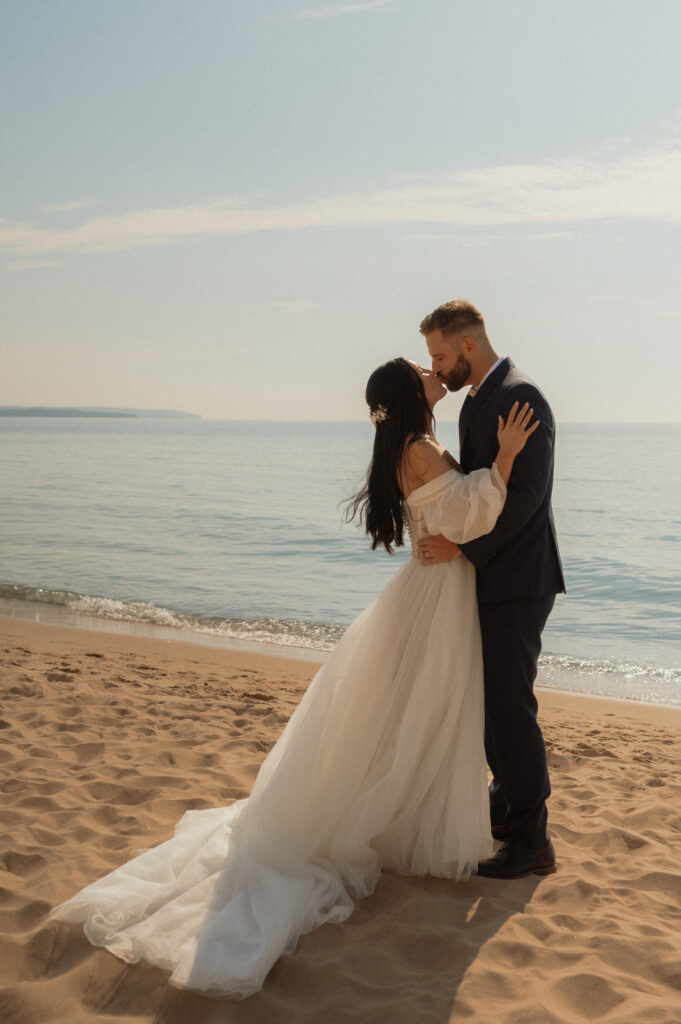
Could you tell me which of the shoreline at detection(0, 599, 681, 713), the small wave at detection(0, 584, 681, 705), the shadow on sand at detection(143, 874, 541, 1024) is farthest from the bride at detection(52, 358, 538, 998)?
the small wave at detection(0, 584, 681, 705)

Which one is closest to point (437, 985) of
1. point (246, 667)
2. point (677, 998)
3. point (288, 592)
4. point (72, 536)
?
point (677, 998)

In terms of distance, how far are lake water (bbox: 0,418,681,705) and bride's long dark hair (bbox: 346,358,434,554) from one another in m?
5.75

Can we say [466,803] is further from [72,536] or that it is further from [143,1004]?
[72,536]

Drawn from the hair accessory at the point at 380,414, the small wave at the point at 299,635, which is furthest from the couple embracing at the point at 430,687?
the small wave at the point at 299,635

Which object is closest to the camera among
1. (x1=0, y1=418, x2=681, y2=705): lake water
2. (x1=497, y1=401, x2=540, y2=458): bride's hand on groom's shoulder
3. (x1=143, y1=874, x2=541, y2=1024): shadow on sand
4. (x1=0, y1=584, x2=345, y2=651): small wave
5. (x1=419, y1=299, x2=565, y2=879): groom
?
(x1=143, y1=874, x2=541, y2=1024): shadow on sand

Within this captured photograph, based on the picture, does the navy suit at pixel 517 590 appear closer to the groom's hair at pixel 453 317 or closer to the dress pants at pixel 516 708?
the dress pants at pixel 516 708

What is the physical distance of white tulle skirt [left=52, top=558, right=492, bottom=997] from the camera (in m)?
3.25

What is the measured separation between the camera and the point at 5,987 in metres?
2.72

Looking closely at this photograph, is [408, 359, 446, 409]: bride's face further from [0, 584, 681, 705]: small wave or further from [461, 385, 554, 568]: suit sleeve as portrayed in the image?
[0, 584, 681, 705]: small wave

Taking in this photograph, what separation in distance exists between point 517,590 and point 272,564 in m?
13.2

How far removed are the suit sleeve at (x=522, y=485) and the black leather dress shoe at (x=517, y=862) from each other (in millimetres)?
1210

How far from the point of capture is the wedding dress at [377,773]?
3312 millimetres

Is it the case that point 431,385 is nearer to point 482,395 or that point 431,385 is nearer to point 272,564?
point 482,395

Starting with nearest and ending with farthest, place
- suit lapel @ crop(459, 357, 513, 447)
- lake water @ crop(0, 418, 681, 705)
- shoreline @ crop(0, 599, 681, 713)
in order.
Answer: suit lapel @ crop(459, 357, 513, 447) < shoreline @ crop(0, 599, 681, 713) < lake water @ crop(0, 418, 681, 705)
